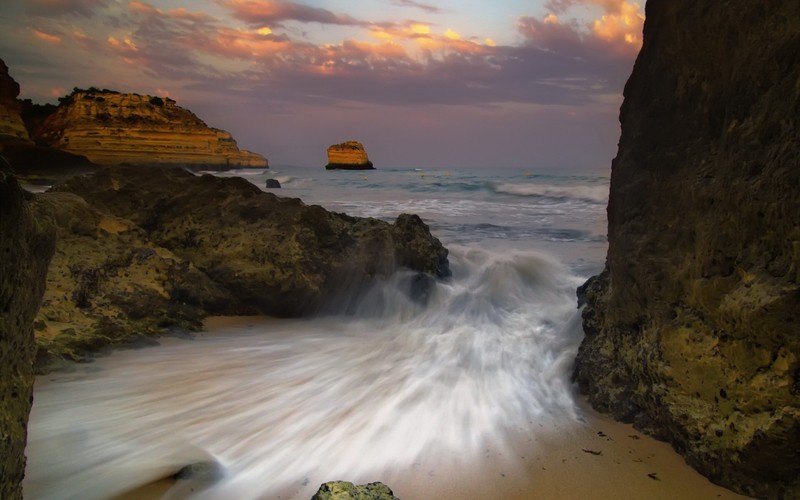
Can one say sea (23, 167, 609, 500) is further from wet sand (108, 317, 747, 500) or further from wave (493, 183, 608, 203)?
wave (493, 183, 608, 203)

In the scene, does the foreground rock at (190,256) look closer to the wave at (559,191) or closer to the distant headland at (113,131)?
the wave at (559,191)

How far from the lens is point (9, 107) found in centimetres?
2655

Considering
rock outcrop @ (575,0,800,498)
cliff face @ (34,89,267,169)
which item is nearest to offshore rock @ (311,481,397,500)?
rock outcrop @ (575,0,800,498)

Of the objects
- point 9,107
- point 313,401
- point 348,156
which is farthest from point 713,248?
point 348,156

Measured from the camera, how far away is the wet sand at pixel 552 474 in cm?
185

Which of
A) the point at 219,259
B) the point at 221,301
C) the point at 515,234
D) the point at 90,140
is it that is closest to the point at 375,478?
the point at 221,301

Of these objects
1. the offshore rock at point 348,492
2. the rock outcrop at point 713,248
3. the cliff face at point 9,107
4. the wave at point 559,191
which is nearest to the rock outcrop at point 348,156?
the cliff face at point 9,107

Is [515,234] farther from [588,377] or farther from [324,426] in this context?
[324,426]

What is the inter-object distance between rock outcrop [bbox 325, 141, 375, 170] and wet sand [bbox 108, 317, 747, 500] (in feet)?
233

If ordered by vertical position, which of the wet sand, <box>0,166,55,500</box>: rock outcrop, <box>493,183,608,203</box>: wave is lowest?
the wet sand

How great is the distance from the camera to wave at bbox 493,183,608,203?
1805 cm

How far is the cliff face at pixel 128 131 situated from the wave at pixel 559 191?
1051 inches

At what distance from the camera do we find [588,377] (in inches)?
110

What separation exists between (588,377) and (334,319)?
92.4 inches
